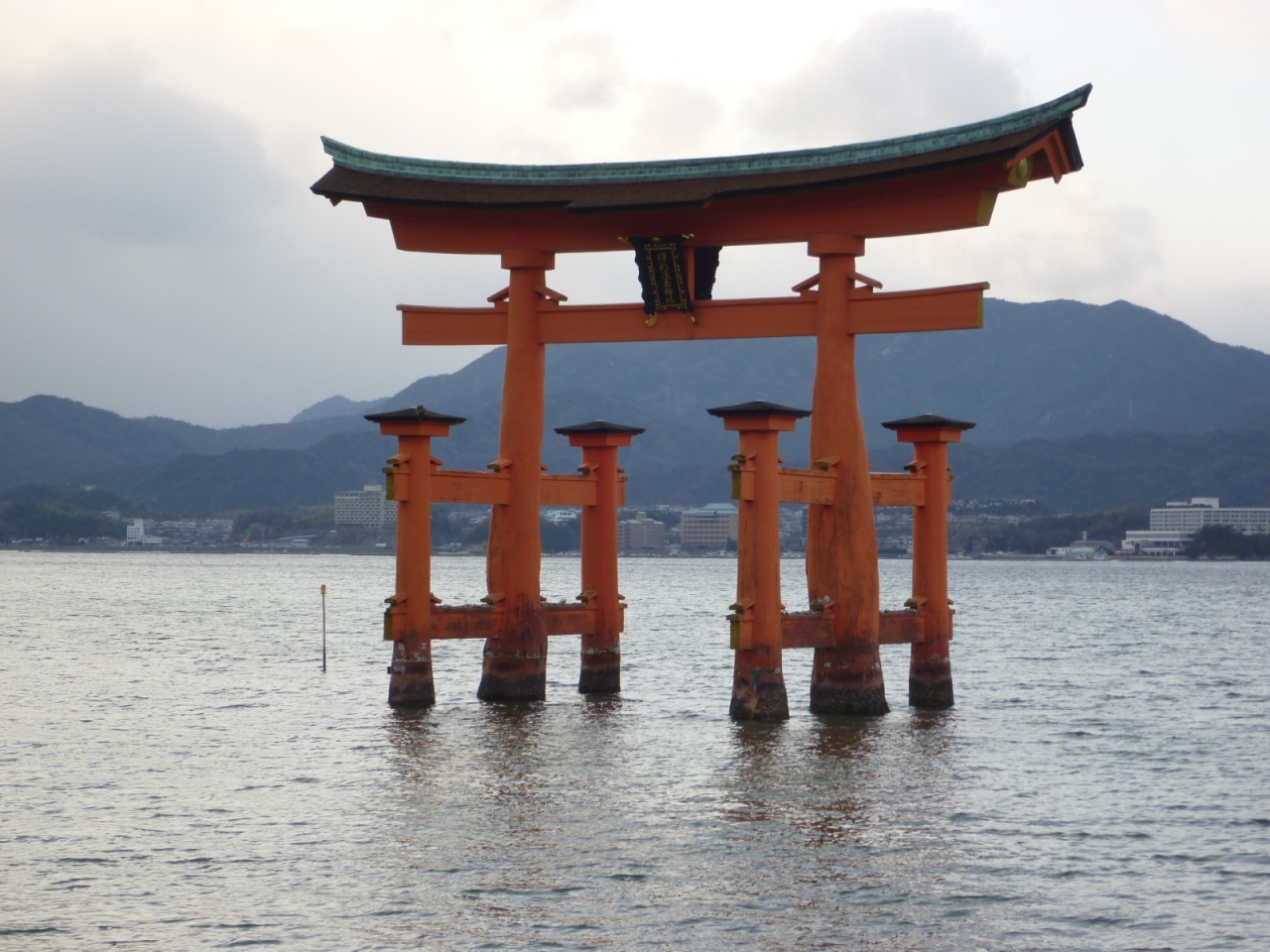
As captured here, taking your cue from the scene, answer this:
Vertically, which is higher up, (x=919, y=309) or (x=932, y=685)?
(x=919, y=309)


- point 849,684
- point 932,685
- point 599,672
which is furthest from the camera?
point 599,672

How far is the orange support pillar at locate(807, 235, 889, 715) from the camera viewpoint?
24938mm

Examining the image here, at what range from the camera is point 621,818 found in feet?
60.8

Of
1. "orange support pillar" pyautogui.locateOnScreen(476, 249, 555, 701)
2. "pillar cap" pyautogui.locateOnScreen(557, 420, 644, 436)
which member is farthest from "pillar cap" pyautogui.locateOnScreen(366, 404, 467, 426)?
"pillar cap" pyautogui.locateOnScreen(557, 420, 644, 436)

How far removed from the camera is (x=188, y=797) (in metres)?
20.2

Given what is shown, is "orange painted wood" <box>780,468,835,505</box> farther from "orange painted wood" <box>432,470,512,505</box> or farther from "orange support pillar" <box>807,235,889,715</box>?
"orange painted wood" <box>432,470,512,505</box>

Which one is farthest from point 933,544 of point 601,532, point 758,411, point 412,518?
point 412,518

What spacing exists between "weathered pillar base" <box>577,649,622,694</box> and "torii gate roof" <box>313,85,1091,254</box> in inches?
323

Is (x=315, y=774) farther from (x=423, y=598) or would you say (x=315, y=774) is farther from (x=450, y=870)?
(x=450, y=870)

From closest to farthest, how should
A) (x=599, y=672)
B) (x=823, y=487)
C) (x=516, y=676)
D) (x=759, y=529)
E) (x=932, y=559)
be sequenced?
(x=759, y=529) < (x=823, y=487) < (x=932, y=559) < (x=516, y=676) < (x=599, y=672)

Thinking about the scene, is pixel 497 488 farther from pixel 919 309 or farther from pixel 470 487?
pixel 919 309

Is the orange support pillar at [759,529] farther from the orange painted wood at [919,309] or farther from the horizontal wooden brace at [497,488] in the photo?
the horizontal wooden brace at [497,488]

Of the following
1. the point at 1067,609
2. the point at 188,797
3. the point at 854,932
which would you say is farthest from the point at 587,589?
the point at 1067,609

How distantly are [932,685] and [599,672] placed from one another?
669 cm
